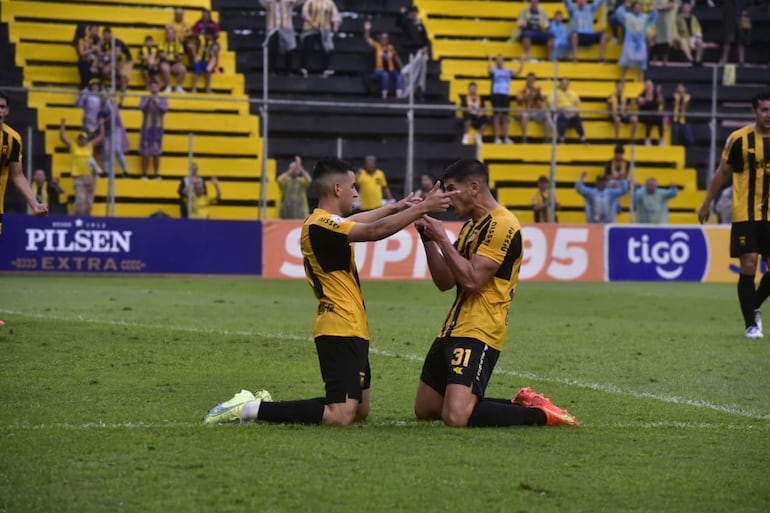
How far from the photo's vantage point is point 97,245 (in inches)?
946

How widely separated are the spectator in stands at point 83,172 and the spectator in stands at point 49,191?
1.16 feet

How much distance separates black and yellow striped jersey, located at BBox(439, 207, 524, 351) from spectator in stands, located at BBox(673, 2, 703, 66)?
82.6 feet

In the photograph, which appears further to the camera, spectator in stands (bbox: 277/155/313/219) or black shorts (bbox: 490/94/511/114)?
black shorts (bbox: 490/94/511/114)

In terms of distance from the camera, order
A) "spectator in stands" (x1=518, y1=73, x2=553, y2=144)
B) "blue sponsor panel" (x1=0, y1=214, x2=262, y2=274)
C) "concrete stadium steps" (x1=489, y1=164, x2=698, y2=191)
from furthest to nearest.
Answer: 1. "concrete stadium steps" (x1=489, y1=164, x2=698, y2=191)
2. "spectator in stands" (x1=518, y1=73, x2=553, y2=144)
3. "blue sponsor panel" (x1=0, y1=214, x2=262, y2=274)

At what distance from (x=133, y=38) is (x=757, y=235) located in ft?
64.7

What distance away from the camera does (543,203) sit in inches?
1046

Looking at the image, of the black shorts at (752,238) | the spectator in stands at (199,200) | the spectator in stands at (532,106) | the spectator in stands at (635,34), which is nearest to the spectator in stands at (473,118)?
the spectator in stands at (532,106)

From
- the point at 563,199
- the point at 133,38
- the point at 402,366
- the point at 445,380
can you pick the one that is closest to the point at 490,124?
the point at 563,199

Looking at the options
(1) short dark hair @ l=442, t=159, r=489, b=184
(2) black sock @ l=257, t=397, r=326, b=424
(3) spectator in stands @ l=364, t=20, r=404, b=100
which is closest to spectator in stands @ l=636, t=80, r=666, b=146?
(3) spectator in stands @ l=364, t=20, r=404, b=100

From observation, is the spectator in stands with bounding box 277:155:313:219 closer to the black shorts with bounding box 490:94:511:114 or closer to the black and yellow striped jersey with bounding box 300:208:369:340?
the black shorts with bounding box 490:94:511:114

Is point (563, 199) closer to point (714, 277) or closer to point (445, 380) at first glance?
point (714, 277)

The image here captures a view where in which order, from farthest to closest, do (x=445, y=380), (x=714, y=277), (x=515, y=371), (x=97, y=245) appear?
(x=714, y=277) < (x=97, y=245) < (x=515, y=371) < (x=445, y=380)

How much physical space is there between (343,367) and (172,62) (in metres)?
21.6

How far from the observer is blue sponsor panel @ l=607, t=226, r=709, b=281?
85.3ft
